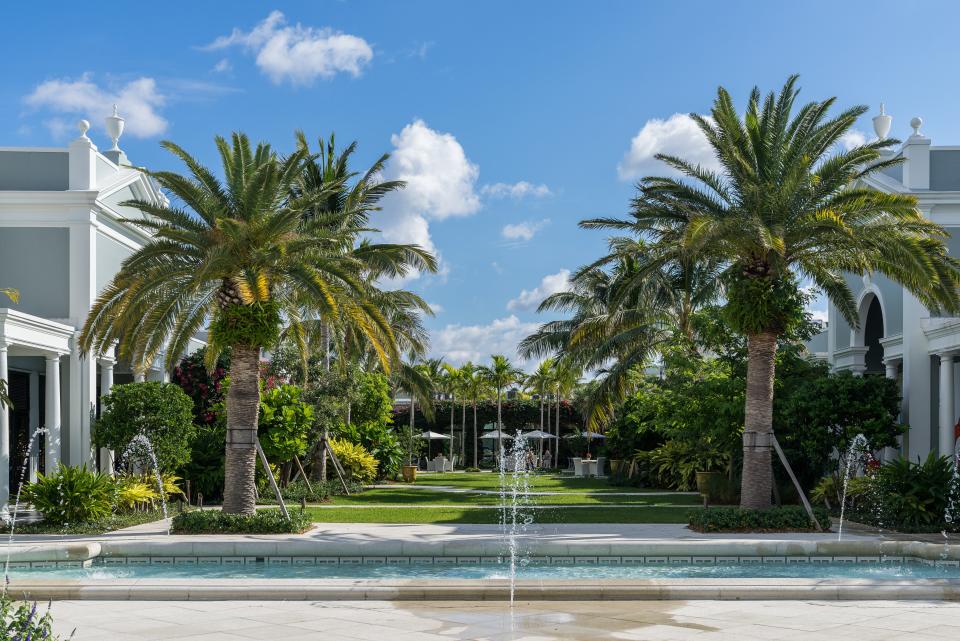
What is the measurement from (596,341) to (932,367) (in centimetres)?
1057

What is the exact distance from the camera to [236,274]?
58.9ft

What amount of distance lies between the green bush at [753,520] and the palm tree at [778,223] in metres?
0.59

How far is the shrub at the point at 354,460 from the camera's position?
30.5 m

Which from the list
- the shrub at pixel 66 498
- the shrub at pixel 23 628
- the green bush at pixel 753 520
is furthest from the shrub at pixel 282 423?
the shrub at pixel 23 628

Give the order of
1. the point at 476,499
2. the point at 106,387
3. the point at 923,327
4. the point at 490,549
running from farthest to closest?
the point at 476,499 < the point at 106,387 < the point at 923,327 < the point at 490,549

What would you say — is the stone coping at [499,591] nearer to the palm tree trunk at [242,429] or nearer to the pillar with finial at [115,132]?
the palm tree trunk at [242,429]

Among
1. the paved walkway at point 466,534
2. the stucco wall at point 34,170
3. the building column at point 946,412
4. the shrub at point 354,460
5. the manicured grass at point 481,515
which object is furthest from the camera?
the shrub at point 354,460

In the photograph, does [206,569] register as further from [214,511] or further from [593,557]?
[593,557]

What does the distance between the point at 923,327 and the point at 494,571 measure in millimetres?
14739

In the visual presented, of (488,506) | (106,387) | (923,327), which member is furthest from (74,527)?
(923,327)

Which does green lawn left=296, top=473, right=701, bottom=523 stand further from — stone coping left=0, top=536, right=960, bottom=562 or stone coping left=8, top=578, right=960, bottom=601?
stone coping left=8, top=578, right=960, bottom=601

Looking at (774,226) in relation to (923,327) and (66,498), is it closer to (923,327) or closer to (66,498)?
(923,327)

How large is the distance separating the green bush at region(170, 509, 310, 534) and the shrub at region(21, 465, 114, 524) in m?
1.93

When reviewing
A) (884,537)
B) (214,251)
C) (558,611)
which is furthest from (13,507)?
(884,537)
